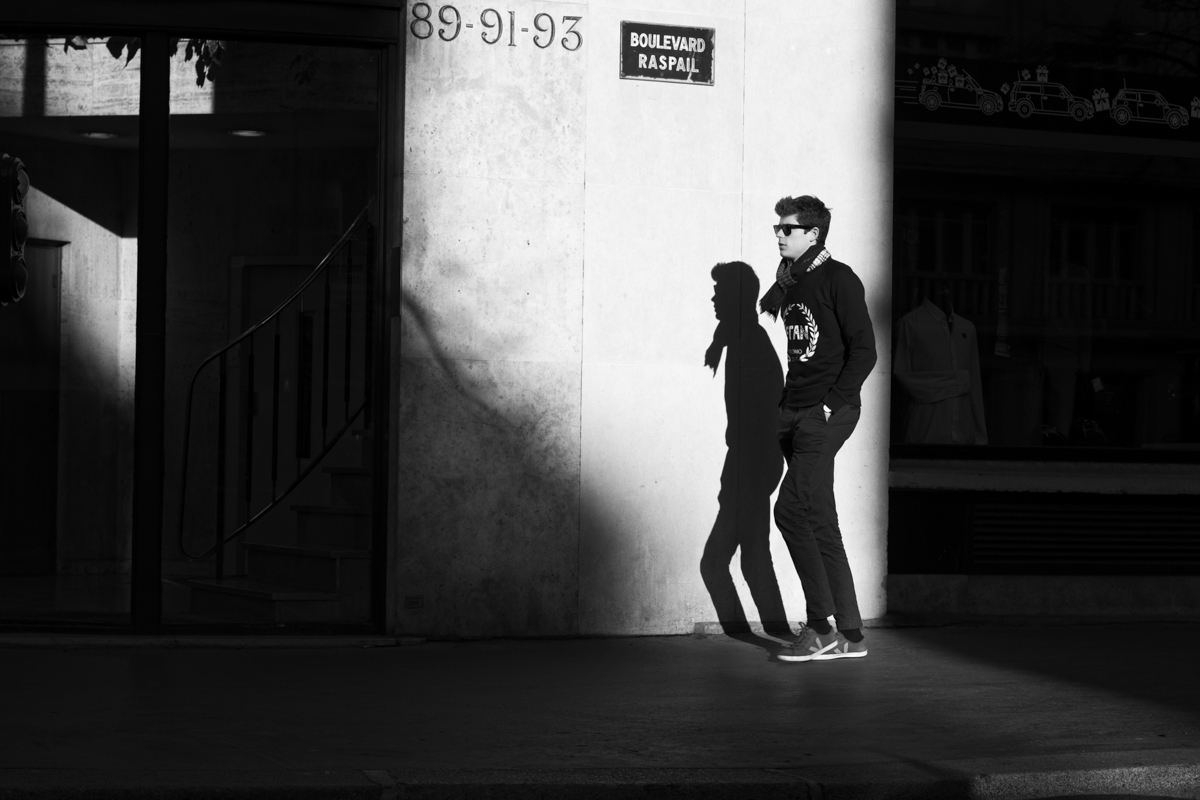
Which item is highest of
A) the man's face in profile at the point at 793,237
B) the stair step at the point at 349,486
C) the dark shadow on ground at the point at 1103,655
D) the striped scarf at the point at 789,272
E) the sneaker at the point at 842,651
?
the man's face in profile at the point at 793,237

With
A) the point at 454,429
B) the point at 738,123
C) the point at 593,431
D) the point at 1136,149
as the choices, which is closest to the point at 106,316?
the point at 454,429

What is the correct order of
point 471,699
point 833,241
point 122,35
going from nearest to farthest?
point 471,699 → point 122,35 → point 833,241

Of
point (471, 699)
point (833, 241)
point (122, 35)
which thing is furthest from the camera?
point (833, 241)

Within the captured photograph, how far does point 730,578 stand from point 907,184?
262cm

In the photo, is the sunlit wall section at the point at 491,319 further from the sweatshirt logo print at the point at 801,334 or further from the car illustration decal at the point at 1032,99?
the car illustration decal at the point at 1032,99

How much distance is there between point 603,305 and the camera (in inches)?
322

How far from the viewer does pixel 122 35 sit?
793 centimetres

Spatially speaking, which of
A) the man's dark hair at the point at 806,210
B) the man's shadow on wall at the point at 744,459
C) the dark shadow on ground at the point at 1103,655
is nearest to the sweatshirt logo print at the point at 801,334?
the man's dark hair at the point at 806,210

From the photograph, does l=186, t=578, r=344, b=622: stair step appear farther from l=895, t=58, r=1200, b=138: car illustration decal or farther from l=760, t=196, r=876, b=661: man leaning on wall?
l=895, t=58, r=1200, b=138: car illustration decal

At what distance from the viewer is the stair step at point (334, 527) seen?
8.16 metres

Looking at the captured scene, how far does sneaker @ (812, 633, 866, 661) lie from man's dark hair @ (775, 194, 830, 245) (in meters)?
1.97

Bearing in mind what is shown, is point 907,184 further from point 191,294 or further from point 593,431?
point 191,294

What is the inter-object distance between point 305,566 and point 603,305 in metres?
2.07

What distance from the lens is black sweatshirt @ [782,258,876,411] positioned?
730 centimetres
